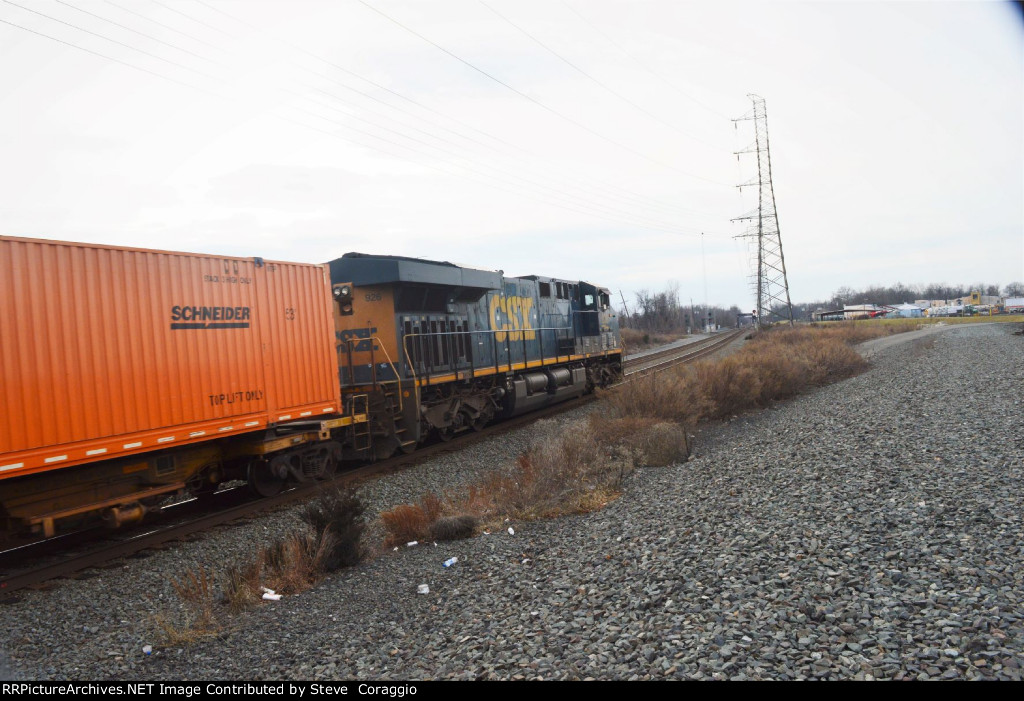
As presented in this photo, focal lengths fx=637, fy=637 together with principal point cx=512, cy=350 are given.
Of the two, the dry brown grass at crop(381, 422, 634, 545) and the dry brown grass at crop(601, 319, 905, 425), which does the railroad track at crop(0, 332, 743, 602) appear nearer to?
the dry brown grass at crop(381, 422, 634, 545)

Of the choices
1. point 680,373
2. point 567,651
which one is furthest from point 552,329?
point 567,651

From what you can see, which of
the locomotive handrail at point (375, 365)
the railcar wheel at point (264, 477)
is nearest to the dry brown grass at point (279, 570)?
the railcar wheel at point (264, 477)

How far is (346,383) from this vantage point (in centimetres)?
1236

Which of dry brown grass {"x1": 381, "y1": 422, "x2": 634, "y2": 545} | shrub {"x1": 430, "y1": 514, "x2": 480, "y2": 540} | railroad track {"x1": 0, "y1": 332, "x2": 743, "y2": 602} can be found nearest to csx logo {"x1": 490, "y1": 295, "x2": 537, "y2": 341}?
railroad track {"x1": 0, "y1": 332, "x2": 743, "y2": 602}

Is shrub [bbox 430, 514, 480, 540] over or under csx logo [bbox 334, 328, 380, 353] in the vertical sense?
under

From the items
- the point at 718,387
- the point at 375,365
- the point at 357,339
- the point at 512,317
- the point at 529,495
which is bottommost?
the point at 529,495

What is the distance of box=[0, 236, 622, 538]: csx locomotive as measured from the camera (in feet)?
22.1

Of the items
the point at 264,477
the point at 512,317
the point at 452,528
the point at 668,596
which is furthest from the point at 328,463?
the point at 668,596

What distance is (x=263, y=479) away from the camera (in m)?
9.81

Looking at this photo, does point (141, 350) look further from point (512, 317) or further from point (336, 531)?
point (512, 317)

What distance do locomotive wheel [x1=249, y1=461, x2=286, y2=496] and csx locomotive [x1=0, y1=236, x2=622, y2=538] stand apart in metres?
0.02

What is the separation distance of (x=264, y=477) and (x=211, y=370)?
6.83ft

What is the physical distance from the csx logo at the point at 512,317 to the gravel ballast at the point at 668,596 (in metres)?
7.99

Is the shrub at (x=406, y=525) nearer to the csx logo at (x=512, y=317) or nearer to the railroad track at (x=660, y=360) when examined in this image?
the csx logo at (x=512, y=317)
